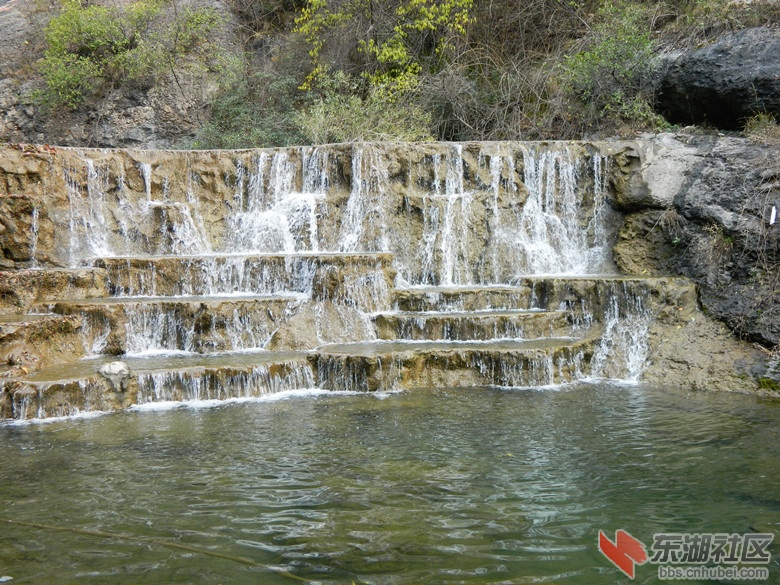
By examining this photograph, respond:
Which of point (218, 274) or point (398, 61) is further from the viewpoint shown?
point (398, 61)

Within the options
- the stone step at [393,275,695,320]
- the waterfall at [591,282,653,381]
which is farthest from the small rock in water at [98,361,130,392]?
the waterfall at [591,282,653,381]

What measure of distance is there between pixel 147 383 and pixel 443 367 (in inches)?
118

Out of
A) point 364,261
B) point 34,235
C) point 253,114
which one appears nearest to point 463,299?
point 364,261

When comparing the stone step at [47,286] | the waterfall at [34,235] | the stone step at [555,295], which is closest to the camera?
the stone step at [555,295]

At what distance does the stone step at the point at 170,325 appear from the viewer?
27.4 feet

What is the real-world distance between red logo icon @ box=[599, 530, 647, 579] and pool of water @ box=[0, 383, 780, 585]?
0.17 feet

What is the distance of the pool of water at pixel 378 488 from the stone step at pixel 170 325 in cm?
170

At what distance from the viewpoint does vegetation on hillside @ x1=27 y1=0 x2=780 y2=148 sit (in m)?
12.1

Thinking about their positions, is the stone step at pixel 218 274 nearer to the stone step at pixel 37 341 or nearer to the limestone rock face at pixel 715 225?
the stone step at pixel 37 341

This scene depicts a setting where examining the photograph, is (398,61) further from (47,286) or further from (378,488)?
(378,488)

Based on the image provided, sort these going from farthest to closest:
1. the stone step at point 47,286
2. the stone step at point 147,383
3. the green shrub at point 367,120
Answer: the green shrub at point 367,120 < the stone step at point 47,286 < the stone step at point 147,383

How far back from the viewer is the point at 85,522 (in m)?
4.21

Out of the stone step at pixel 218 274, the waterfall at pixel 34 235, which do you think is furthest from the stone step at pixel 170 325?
the waterfall at pixel 34 235

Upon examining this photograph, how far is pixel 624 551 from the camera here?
3811 mm
